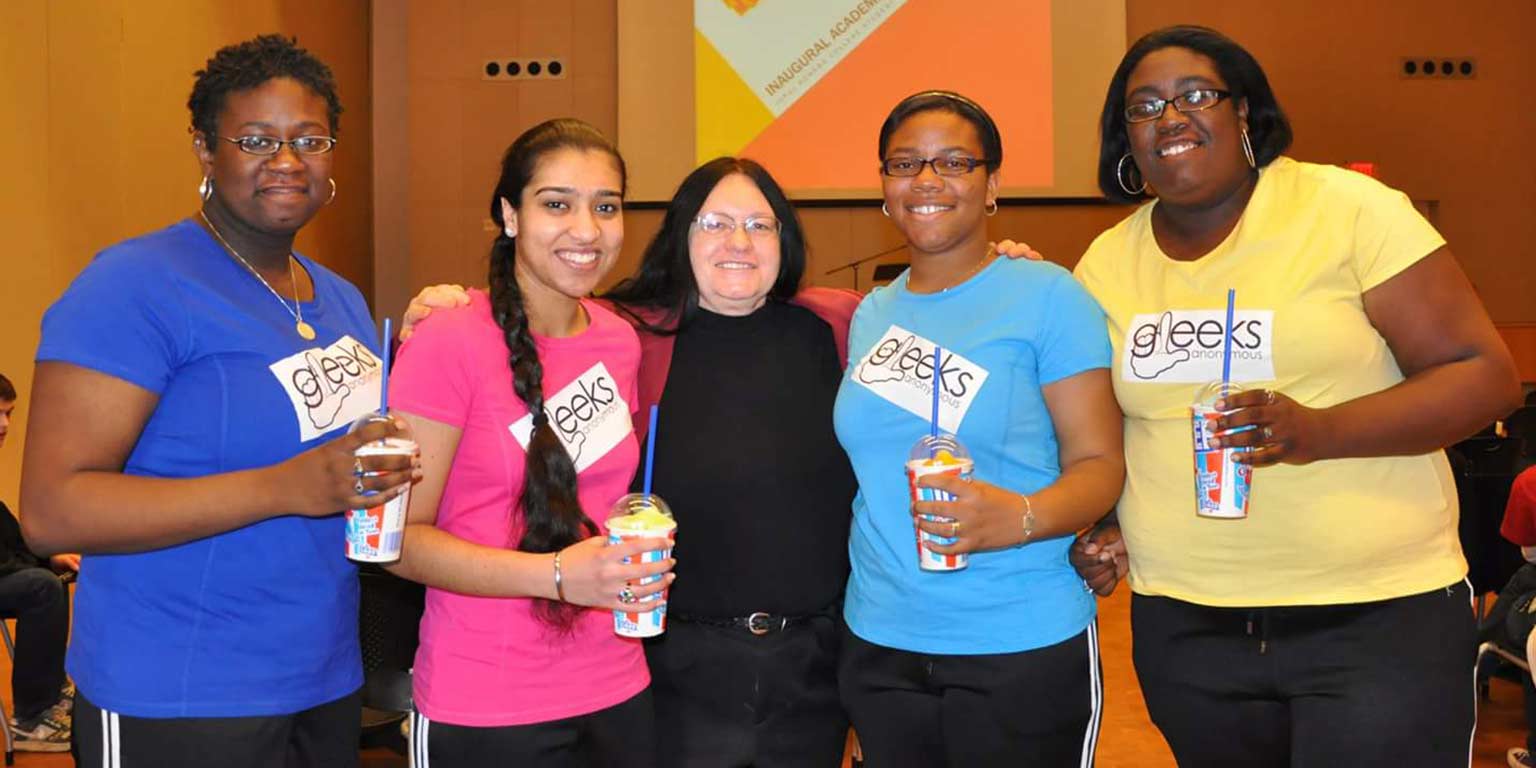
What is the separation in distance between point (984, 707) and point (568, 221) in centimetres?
122

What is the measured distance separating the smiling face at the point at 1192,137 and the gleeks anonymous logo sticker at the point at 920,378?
0.52 meters

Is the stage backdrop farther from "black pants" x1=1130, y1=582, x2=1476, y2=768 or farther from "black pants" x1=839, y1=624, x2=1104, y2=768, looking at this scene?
"black pants" x1=1130, y1=582, x2=1476, y2=768

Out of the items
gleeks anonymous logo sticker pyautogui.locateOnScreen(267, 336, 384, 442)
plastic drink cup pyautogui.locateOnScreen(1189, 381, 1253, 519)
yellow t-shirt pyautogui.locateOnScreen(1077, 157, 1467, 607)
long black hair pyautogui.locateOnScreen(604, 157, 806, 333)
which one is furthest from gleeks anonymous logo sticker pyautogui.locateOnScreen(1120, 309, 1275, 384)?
gleeks anonymous logo sticker pyautogui.locateOnScreen(267, 336, 384, 442)

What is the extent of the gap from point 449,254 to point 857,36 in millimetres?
4215

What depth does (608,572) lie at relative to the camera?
1.97 meters

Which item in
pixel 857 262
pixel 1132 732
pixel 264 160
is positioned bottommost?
pixel 1132 732

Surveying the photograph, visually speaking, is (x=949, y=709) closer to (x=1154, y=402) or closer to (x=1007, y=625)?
(x=1007, y=625)

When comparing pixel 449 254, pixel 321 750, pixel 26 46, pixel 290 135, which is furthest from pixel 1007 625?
pixel 449 254

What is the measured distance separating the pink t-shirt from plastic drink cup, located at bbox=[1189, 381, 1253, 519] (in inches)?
42.2

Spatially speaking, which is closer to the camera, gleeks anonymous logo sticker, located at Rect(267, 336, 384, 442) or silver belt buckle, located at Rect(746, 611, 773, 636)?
gleeks anonymous logo sticker, located at Rect(267, 336, 384, 442)

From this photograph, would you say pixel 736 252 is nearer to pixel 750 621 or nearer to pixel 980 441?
pixel 980 441

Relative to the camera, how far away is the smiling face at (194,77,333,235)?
2.11m

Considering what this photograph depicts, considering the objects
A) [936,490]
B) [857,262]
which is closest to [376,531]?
[936,490]

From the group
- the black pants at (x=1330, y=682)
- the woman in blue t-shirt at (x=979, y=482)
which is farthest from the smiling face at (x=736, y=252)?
the black pants at (x=1330, y=682)
